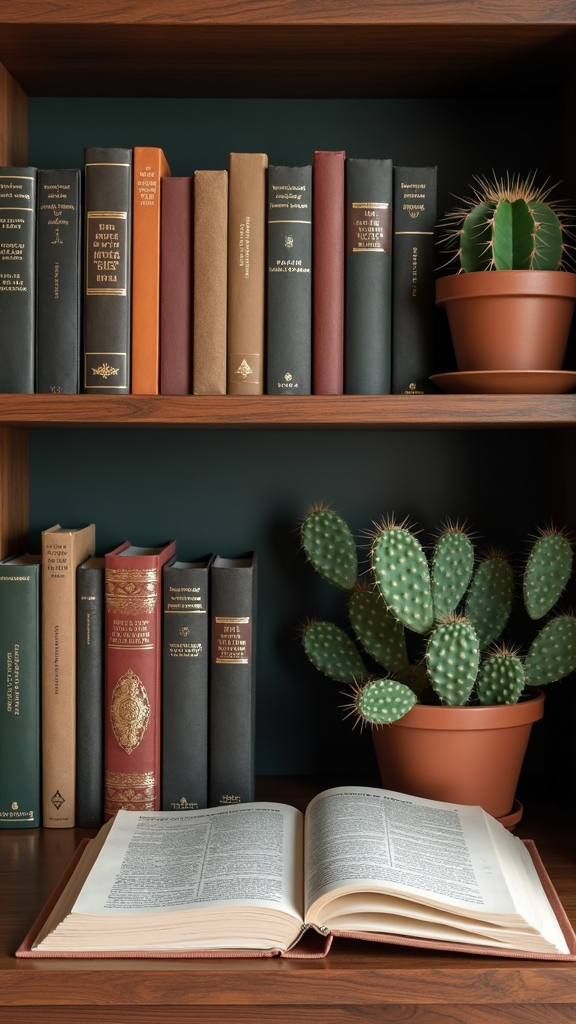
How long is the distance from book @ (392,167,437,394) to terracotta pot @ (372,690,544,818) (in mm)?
369

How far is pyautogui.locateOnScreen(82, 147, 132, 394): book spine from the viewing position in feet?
3.36

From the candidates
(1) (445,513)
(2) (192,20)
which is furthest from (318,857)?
(2) (192,20)

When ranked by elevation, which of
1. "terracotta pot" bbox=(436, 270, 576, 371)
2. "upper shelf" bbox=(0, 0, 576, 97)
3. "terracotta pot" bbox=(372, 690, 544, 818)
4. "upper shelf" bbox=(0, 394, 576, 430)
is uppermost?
"upper shelf" bbox=(0, 0, 576, 97)

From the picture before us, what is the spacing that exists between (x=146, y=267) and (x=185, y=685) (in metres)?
0.48

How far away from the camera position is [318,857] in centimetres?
88

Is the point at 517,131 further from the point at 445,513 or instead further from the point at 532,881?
the point at 532,881

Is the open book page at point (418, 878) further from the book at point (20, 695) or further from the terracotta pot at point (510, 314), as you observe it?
the terracotta pot at point (510, 314)

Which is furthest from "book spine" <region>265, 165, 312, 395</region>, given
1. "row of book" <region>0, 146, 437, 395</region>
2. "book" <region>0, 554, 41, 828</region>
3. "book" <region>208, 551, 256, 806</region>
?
"book" <region>0, 554, 41, 828</region>

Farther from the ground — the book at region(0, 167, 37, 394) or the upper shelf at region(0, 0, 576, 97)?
the upper shelf at region(0, 0, 576, 97)

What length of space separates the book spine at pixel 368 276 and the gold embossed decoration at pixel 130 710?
0.42 metres

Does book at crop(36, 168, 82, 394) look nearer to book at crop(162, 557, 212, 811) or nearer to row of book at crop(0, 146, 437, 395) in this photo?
row of book at crop(0, 146, 437, 395)

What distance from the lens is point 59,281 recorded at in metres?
1.03

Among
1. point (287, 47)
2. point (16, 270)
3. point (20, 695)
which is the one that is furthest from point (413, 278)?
point (20, 695)

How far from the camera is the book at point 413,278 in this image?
104 centimetres
